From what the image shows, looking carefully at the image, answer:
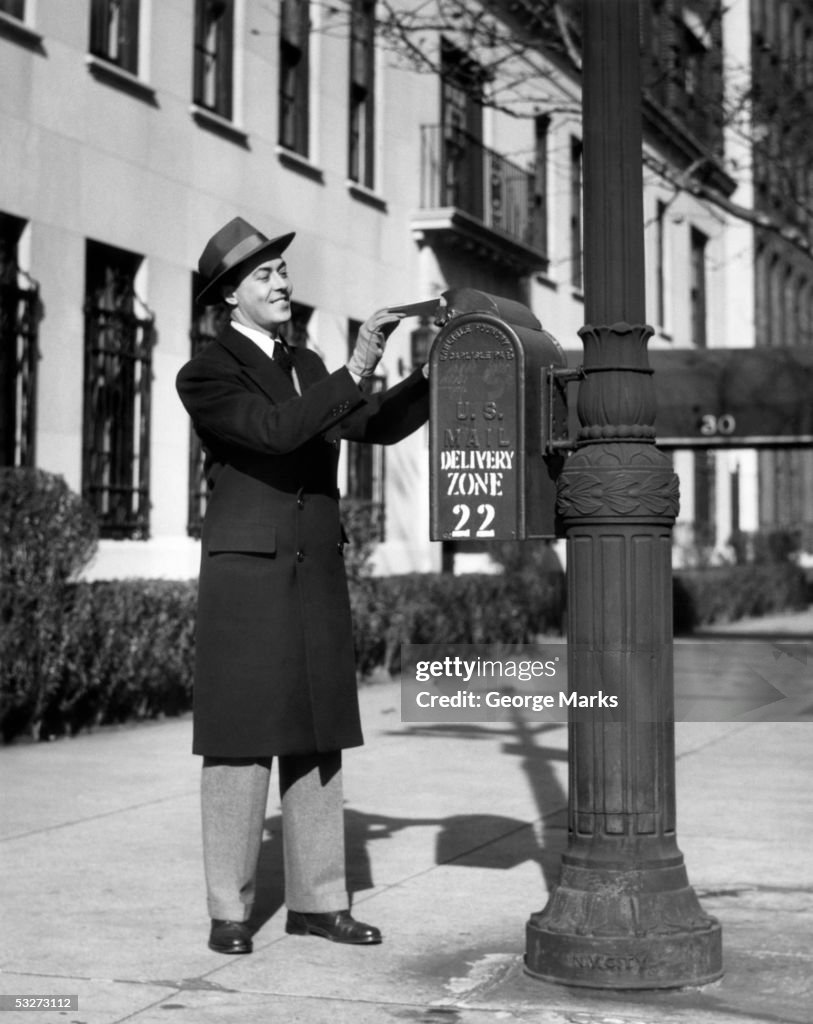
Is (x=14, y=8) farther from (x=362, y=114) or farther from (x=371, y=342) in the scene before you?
(x=371, y=342)

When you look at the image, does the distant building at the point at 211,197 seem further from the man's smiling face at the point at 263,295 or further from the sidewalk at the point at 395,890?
the man's smiling face at the point at 263,295

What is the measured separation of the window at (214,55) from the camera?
55.4 ft

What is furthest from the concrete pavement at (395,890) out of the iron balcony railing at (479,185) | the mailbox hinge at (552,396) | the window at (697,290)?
the window at (697,290)

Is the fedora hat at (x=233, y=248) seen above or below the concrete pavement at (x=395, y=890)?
above

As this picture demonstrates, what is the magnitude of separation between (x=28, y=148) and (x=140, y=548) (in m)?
3.46

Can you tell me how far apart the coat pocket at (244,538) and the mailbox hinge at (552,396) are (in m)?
0.95

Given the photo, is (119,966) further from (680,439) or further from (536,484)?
(680,439)

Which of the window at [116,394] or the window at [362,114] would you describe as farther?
the window at [362,114]

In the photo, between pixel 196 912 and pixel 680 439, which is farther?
pixel 680 439

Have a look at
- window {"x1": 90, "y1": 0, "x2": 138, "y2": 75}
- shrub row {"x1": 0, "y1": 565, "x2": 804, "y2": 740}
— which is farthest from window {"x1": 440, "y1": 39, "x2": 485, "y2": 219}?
window {"x1": 90, "y1": 0, "x2": 138, "y2": 75}

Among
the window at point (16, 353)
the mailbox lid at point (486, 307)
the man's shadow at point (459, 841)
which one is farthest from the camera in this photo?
the window at point (16, 353)

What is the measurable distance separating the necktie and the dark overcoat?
5cm

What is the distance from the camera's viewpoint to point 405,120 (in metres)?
21.2

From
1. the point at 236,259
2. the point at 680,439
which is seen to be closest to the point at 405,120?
the point at 680,439
